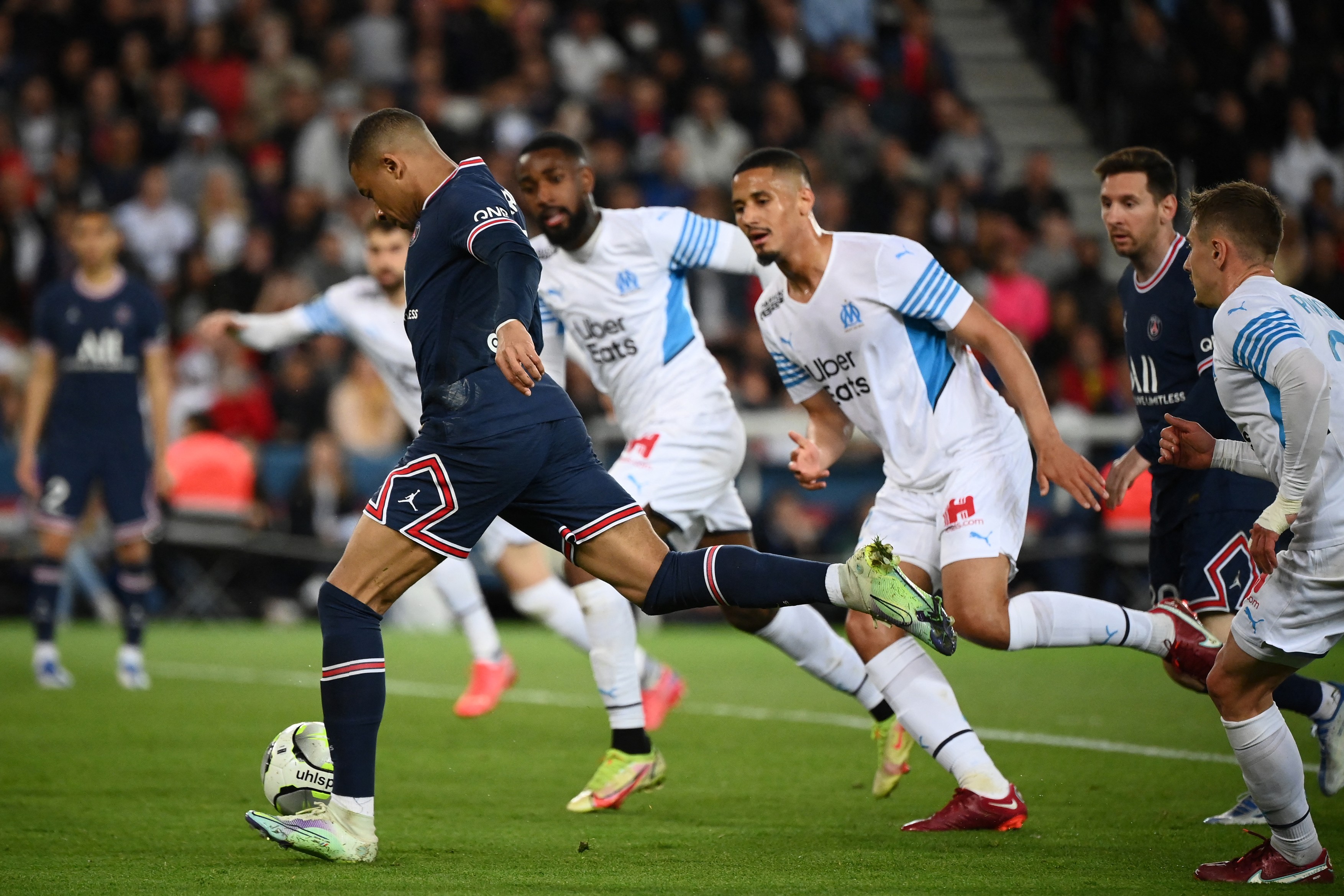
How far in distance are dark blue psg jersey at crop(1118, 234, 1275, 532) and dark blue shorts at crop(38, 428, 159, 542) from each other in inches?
262

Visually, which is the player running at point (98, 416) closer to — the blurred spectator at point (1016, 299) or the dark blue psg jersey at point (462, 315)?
the dark blue psg jersey at point (462, 315)

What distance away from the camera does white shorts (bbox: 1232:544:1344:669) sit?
452 centimetres

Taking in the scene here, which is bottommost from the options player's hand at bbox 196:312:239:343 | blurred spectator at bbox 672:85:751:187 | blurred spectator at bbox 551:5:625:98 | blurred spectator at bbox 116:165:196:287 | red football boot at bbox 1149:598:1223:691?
red football boot at bbox 1149:598:1223:691

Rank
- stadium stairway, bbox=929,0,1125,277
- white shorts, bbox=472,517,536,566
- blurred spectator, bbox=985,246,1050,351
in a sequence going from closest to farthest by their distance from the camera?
white shorts, bbox=472,517,536,566, blurred spectator, bbox=985,246,1050,351, stadium stairway, bbox=929,0,1125,277

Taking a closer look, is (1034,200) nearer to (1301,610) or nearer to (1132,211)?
(1132,211)

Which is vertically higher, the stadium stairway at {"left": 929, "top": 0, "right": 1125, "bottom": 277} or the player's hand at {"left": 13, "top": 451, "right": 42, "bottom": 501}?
the stadium stairway at {"left": 929, "top": 0, "right": 1125, "bottom": 277}

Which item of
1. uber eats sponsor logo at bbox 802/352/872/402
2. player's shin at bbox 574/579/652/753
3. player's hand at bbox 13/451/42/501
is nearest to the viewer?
uber eats sponsor logo at bbox 802/352/872/402

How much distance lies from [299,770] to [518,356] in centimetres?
176

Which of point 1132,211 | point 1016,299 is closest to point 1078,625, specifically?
point 1132,211

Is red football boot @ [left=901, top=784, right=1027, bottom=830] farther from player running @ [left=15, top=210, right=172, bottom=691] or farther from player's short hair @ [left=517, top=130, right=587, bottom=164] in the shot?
player running @ [left=15, top=210, right=172, bottom=691]

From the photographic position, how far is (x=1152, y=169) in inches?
244

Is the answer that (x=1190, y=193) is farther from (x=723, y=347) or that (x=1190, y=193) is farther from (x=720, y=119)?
(x=720, y=119)

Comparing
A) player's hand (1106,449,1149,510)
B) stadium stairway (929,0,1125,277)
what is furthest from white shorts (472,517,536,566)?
stadium stairway (929,0,1125,277)

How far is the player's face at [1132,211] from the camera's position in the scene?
618 centimetres
